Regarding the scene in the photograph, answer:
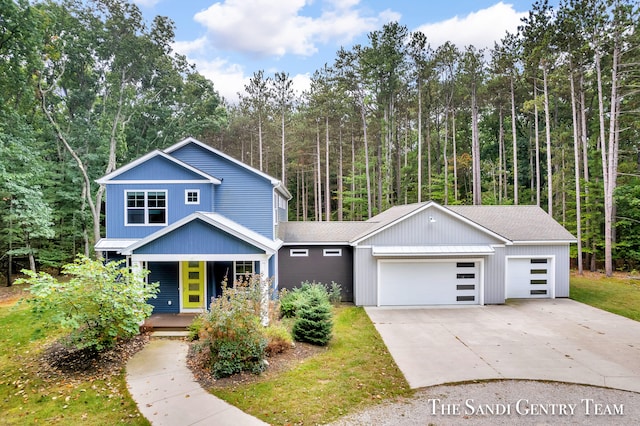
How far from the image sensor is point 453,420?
548cm

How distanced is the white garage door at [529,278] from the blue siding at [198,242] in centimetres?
1116

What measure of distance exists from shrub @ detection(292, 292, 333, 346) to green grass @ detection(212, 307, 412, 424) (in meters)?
0.42

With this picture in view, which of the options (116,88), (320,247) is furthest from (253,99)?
(320,247)

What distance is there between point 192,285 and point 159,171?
4.67 meters

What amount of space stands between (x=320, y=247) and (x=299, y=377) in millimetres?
7719

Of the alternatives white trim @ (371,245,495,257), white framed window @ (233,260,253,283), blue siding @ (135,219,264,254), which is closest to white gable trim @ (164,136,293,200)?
white framed window @ (233,260,253,283)

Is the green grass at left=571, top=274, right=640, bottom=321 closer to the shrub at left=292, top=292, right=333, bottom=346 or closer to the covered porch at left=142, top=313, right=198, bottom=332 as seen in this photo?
the shrub at left=292, top=292, right=333, bottom=346

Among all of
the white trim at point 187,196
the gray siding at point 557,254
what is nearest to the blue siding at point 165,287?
the white trim at point 187,196

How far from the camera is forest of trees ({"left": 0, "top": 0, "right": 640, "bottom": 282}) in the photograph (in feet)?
57.5

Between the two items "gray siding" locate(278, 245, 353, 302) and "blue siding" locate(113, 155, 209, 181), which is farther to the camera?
"gray siding" locate(278, 245, 353, 302)

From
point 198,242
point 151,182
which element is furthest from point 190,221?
point 151,182

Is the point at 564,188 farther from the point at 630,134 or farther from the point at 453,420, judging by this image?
the point at 453,420

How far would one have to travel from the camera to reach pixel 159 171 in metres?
13.0

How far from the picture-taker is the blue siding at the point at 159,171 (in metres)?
12.9
